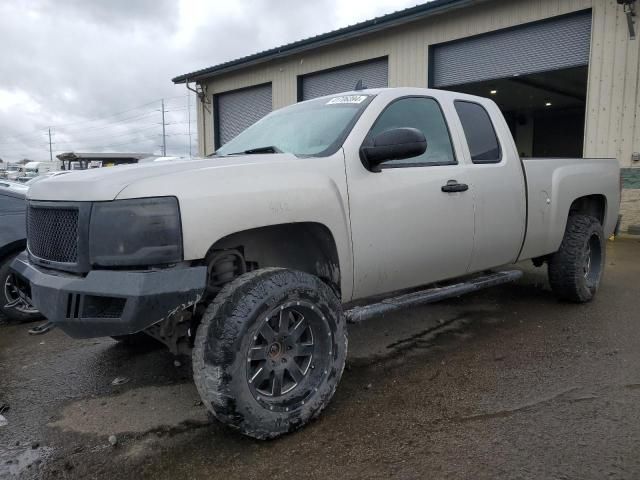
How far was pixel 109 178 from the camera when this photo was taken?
8.17 feet

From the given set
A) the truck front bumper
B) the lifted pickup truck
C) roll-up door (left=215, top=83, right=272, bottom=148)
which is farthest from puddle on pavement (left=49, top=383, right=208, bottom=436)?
roll-up door (left=215, top=83, right=272, bottom=148)

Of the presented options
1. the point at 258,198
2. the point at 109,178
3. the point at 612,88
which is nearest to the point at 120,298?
the point at 109,178

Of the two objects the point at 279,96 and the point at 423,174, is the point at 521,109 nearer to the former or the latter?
the point at 279,96

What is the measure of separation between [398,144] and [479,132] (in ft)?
4.93

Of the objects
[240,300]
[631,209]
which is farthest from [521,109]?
[240,300]

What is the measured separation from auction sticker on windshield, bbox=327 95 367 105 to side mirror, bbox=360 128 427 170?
1.91 ft

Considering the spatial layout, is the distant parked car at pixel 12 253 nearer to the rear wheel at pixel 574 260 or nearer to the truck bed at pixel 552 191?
the truck bed at pixel 552 191

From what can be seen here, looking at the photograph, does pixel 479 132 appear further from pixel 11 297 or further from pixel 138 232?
pixel 11 297

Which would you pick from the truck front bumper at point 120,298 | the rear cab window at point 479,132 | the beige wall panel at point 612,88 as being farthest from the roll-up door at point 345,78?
the truck front bumper at point 120,298

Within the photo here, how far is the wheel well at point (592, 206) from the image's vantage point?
5343 mm

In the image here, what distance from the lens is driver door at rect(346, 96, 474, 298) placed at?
10.3 feet

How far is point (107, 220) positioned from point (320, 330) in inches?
48.0

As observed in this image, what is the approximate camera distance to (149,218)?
2350 millimetres

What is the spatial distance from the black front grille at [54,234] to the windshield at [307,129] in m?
1.29
